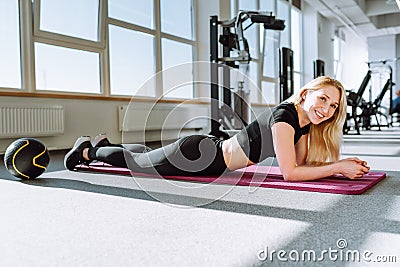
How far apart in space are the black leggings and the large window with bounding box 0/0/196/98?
940 mm

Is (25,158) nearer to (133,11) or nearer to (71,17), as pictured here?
(71,17)

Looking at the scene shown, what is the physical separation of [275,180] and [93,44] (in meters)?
3.31

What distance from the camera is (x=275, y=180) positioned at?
2332 millimetres

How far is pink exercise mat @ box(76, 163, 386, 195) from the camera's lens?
2035 mm

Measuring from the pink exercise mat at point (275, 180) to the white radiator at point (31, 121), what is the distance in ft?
4.64

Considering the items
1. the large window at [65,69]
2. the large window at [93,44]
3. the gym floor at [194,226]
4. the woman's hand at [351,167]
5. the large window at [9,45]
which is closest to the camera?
the gym floor at [194,226]

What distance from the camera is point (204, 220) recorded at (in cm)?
153

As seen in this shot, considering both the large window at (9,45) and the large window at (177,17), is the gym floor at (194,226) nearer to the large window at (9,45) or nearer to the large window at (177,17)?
the large window at (9,45)

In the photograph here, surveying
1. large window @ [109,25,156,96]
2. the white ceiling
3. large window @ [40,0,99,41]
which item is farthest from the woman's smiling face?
the white ceiling

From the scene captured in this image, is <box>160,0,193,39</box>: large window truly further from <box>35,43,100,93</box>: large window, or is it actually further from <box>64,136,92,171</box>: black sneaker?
<box>64,136,92,171</box>: black sneaker

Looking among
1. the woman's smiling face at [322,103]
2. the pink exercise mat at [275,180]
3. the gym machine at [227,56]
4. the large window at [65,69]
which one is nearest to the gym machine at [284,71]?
the gym machine at [227,56]

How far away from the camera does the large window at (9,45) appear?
3.95 m

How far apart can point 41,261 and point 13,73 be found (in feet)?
11.1

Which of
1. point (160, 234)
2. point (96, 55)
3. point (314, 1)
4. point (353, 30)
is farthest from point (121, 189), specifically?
point (353, 30)
